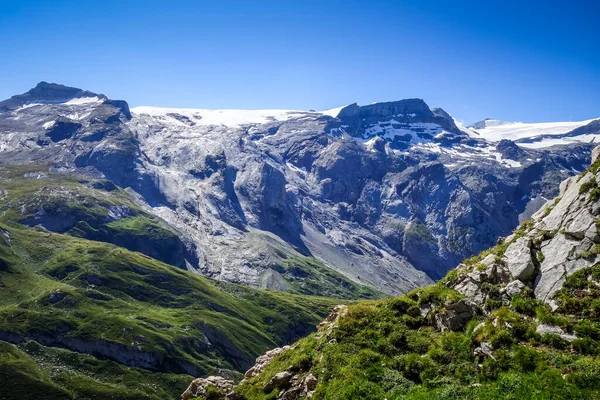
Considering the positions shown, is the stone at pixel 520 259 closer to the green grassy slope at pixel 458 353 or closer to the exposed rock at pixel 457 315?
the green grassy slope at pixel 458 353

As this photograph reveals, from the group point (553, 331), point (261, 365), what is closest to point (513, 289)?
point (553, 331)

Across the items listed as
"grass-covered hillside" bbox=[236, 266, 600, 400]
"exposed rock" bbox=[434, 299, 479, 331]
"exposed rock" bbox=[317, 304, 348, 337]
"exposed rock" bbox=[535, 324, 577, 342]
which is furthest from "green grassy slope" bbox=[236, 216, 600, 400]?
"exposed rock" bbox=[317, 304, 348, 337]

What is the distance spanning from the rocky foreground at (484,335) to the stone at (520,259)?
0.19ft

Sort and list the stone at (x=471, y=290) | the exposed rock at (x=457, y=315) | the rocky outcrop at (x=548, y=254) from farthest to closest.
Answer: the stone at (x=471, y=290)
the exposed rock at (x=457, y=315)
the rocky outcrop at (x=548, y=254)

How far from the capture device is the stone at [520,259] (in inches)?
1006

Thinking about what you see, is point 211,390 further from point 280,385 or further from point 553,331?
point 553,331

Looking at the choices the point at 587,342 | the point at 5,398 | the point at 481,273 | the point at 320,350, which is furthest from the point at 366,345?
the point at 5,398

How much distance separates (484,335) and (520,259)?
598cm

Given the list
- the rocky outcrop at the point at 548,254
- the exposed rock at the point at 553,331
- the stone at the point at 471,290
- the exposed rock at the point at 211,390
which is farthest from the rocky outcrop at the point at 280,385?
the exposed rock at the point at 553,331

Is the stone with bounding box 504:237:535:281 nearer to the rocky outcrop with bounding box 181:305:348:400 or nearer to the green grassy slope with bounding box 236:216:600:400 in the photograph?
the green grassy slope with bounding box 236:216:600:400

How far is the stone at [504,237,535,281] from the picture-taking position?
2555cm

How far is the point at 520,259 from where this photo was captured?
26.4 m

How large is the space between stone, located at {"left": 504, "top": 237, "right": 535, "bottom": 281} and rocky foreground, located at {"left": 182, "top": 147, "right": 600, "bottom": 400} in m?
0.06

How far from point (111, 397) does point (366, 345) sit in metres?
190
